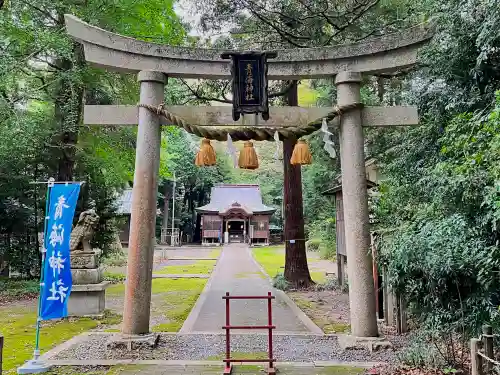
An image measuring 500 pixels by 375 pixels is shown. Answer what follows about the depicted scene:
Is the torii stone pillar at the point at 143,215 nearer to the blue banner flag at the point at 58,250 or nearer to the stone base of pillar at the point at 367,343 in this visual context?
the blue banner flag at the point at 58,250

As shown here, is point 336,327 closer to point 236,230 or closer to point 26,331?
point 26,331

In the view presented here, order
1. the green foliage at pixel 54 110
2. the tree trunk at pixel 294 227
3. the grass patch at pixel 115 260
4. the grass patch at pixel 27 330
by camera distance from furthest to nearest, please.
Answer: the grass patch at pixel 115 260, the tree trunk at pixel 294 227, the green foliage at pixel 54 110, the grass patch at pixel 27 330

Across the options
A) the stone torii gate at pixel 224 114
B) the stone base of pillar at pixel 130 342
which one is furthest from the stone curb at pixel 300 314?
the stone base of pillar at pixel 130 342

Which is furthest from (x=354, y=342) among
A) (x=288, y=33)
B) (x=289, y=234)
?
(x=288, y=33)

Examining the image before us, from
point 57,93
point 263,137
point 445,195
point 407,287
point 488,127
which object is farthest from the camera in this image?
point 57,93

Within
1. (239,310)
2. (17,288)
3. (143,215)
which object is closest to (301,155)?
(143,215)

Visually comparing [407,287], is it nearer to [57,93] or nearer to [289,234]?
[289,234]

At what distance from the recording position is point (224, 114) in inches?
255

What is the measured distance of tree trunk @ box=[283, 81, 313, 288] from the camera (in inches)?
520

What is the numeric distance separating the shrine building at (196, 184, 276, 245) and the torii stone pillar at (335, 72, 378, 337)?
105ft

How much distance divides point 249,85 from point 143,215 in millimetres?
2526

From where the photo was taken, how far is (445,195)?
5.04 m

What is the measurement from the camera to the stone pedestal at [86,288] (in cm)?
916

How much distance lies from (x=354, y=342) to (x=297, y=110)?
3614 mm
